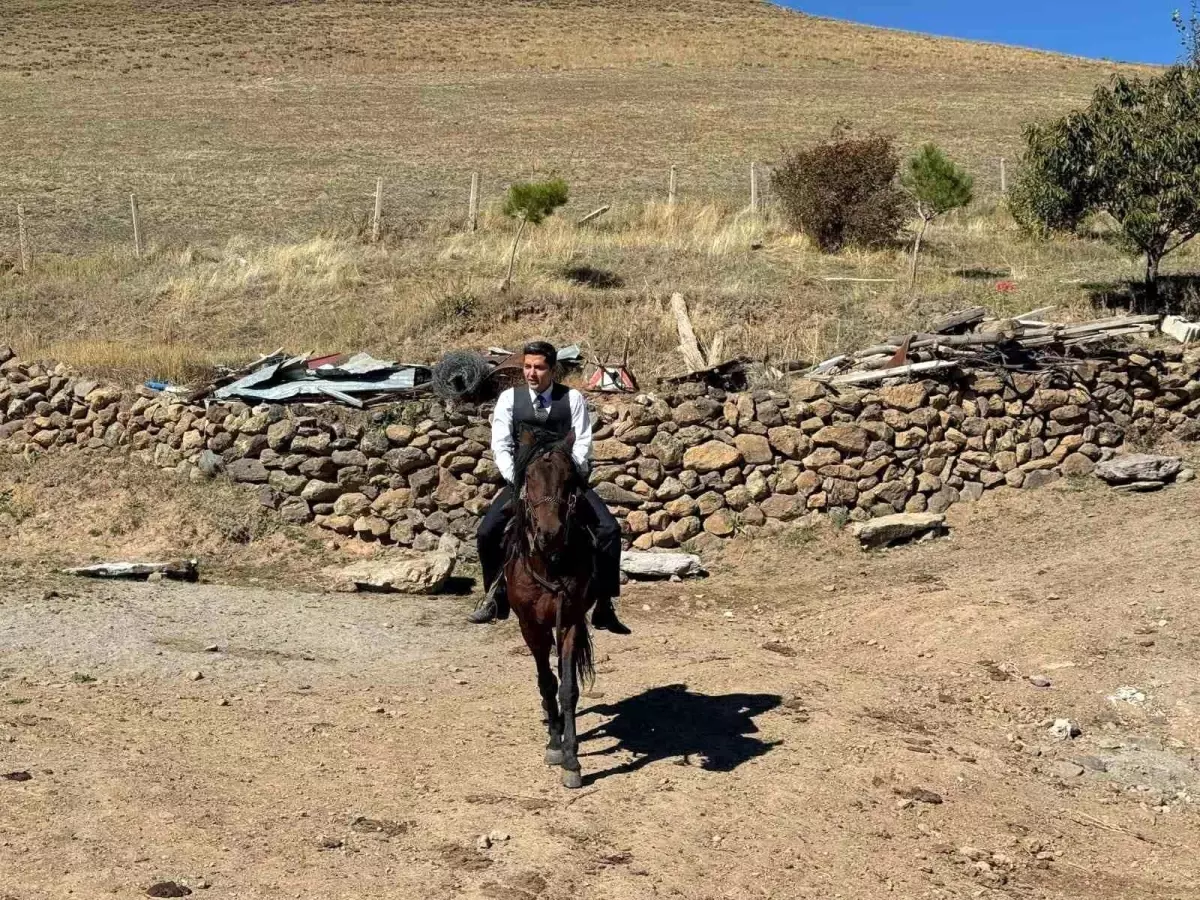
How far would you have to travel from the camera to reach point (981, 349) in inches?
552

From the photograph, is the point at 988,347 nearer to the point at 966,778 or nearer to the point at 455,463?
the point at 455,463

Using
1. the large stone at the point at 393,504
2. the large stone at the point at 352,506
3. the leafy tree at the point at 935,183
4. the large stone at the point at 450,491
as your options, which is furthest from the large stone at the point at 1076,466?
the leafy tree at the point at 935,183

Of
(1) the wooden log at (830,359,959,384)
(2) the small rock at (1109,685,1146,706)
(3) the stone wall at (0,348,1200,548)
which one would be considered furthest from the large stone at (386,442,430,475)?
(2) the small rock at (1109,685,1146,706)

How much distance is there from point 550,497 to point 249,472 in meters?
7.98

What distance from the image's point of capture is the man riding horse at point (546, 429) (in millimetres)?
6910

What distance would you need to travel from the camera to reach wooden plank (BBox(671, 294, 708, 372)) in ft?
50.7

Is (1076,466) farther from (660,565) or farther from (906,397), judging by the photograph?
(660,565)

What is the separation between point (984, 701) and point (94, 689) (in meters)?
6.25

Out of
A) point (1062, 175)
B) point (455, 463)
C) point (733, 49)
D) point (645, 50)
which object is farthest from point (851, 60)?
point (455, 463)

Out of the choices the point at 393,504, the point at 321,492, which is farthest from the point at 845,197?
the point at 321,492

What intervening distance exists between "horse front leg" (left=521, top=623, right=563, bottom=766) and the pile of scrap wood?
25.3 feet

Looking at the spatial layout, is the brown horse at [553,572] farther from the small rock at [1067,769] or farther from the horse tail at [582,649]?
the small rock at [1067,769]

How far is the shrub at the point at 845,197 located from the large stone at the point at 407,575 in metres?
13.7

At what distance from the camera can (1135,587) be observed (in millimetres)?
10438
